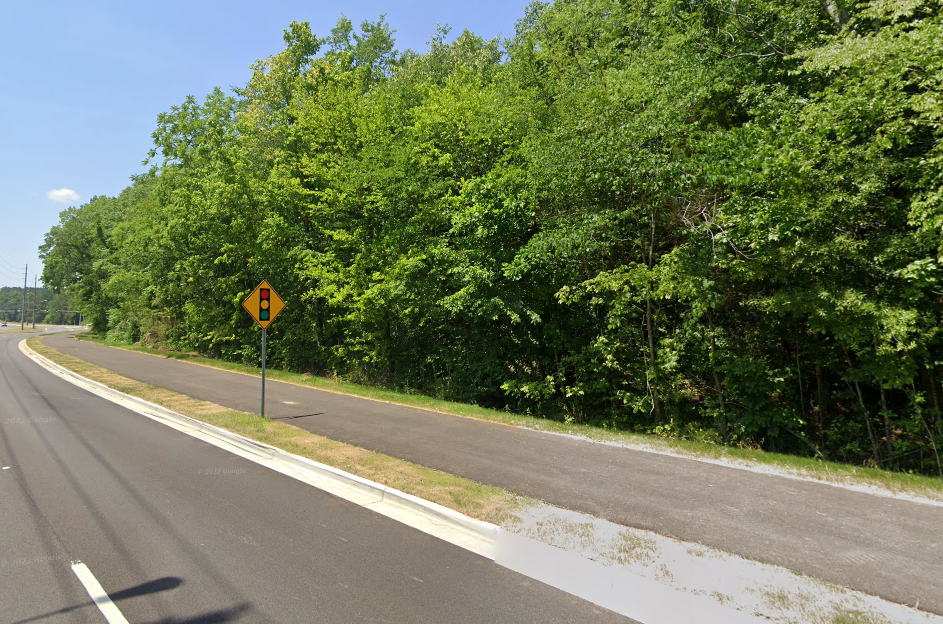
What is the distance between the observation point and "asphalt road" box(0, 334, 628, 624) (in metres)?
3.84

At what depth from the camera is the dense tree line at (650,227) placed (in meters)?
8.29

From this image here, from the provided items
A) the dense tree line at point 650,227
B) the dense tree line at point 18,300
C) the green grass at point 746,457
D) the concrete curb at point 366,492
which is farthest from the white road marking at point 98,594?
the dense tree line at point 18,300

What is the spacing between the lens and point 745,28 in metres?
12.3

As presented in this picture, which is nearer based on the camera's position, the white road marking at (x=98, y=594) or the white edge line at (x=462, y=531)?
the white road marking at (x=98, y=594)

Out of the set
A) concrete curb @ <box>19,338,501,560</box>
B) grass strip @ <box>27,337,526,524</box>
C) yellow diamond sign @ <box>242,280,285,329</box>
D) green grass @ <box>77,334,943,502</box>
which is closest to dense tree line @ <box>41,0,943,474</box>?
green grass @ <box>77,334,943,502</box>

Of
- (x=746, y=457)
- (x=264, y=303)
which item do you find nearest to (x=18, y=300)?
(x=264, y=303)

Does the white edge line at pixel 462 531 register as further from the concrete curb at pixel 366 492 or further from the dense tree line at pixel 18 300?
the dense tree line at pixel 18 300

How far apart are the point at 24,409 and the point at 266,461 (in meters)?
8.51

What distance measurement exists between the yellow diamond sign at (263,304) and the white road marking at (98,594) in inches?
263

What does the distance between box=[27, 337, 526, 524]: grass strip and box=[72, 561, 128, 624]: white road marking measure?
123 inches

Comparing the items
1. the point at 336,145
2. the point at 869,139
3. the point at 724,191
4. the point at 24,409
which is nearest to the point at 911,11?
the point at 869,139

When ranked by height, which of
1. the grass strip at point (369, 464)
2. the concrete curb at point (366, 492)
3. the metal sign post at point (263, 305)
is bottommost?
the concrete curb at point (366, 492)

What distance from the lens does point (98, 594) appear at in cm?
398

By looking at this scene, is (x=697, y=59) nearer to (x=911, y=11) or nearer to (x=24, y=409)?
(x=911, y=11)
